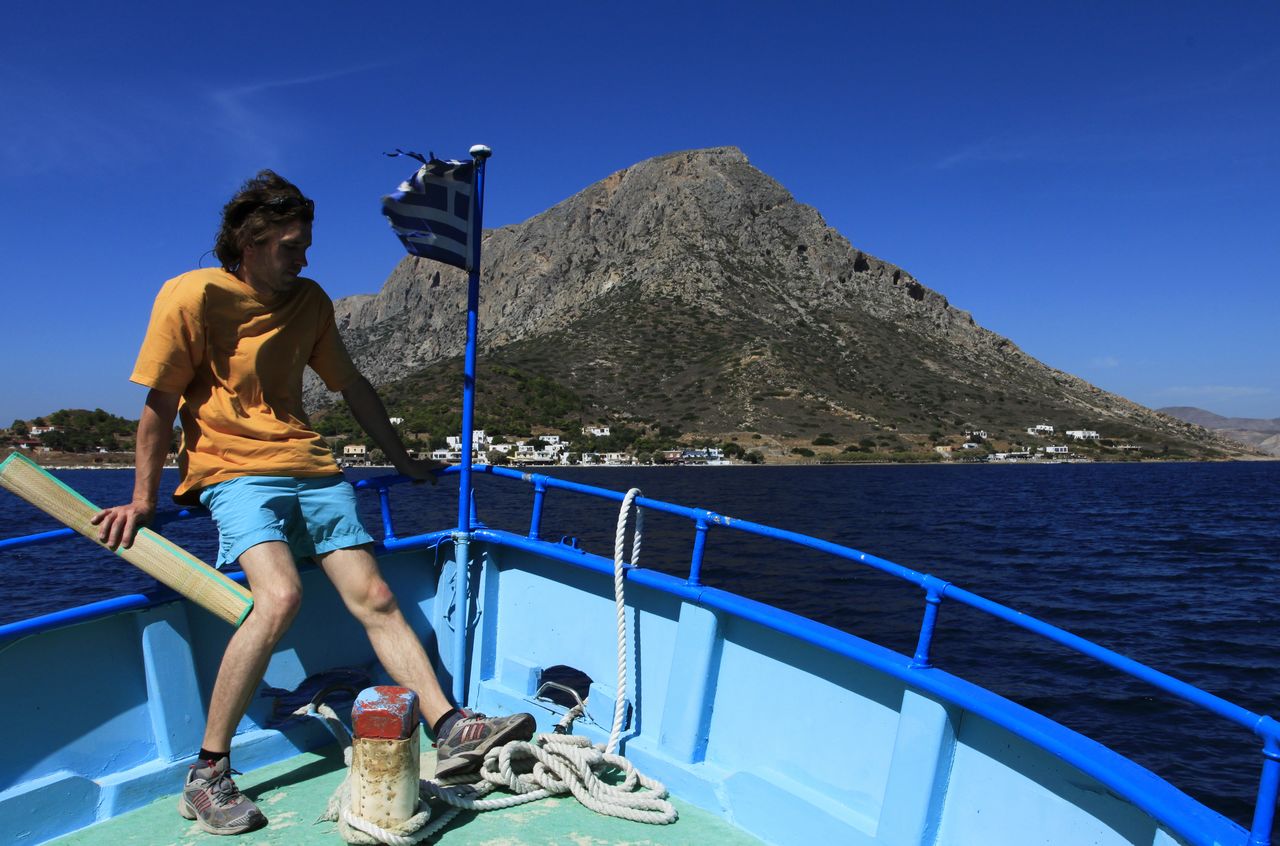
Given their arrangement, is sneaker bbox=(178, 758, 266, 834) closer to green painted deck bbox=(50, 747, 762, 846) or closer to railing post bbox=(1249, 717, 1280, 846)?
green painted deck bbox=(50, 747, 762, 846)

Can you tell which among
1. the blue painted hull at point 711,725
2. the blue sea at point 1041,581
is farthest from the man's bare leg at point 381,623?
the blue sea at point 1041,581

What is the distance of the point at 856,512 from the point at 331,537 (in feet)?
153

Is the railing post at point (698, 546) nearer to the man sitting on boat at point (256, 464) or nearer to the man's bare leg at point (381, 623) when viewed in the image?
the man sitting on boat at point (256, 464)

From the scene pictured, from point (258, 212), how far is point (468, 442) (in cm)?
140

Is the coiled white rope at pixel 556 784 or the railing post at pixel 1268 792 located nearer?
the railing post at pixel 1268 792

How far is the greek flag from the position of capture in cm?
366

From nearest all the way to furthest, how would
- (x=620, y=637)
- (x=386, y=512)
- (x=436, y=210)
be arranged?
1. (x=620, y=637)
2. (x=436, y=210)
3. (x=386, y=512)

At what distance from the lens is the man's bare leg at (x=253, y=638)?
286 centimetres

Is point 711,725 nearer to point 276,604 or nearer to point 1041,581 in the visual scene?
point 276,604

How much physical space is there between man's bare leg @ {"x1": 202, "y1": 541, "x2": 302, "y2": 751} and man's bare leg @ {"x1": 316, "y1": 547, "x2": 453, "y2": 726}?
0.30 m

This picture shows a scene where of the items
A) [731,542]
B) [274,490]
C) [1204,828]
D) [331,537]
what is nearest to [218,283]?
[274,490]

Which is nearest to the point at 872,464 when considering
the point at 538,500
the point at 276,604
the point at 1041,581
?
the point at 1041,581

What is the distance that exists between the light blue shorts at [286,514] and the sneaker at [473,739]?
2.62 ft

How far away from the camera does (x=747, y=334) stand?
115m
